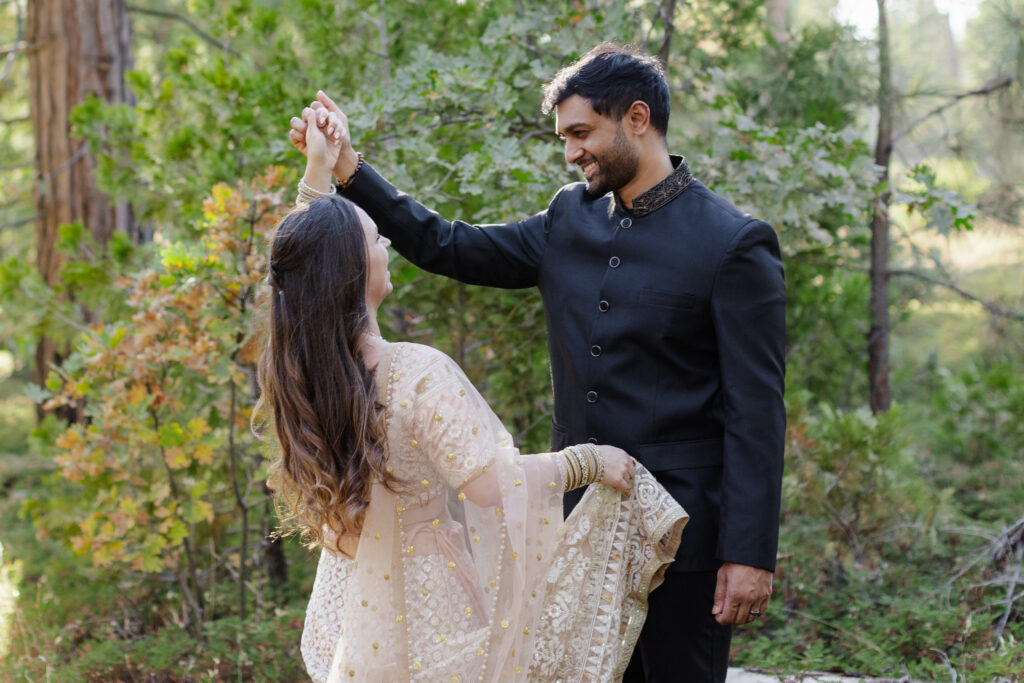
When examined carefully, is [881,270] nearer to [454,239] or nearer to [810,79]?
[810,79]

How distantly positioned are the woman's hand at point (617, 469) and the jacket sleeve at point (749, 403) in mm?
233

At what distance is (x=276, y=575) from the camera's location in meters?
4.96

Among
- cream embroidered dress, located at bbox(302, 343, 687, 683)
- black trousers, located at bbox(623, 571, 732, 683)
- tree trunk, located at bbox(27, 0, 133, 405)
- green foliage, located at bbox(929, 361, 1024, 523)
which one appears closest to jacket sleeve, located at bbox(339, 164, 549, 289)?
cream embroidered dress, located at bbox(302, 343, 687, 683)

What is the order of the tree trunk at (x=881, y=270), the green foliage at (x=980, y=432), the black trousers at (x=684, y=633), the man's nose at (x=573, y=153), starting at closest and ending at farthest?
the black trousers at (x=684, y=633), the man's nose at (x=573, y=153), the tree trunk at (x=881, y=270), the green foliage at (x=980, y=432)

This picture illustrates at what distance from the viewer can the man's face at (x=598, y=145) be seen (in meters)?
2.33

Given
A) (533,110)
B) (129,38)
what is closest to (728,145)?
(533,110)

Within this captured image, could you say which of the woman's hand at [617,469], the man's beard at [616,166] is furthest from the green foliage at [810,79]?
the woman's hand at [617,469]

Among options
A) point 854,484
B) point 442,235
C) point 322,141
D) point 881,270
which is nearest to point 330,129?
point 322,141

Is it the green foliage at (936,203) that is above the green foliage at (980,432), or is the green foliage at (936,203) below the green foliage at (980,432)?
above

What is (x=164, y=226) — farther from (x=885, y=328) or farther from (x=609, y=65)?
(x=885, y=328)

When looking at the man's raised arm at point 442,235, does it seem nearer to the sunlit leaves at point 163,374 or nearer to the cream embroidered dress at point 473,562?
the cream embroidered dress at point 473,562

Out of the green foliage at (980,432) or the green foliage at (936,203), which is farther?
the green foliage at (980,432)

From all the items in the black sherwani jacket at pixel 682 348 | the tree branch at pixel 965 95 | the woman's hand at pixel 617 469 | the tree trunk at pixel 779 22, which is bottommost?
the woman's hand at pixel 617 469

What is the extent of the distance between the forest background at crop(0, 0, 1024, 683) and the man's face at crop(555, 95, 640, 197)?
3.75ft
